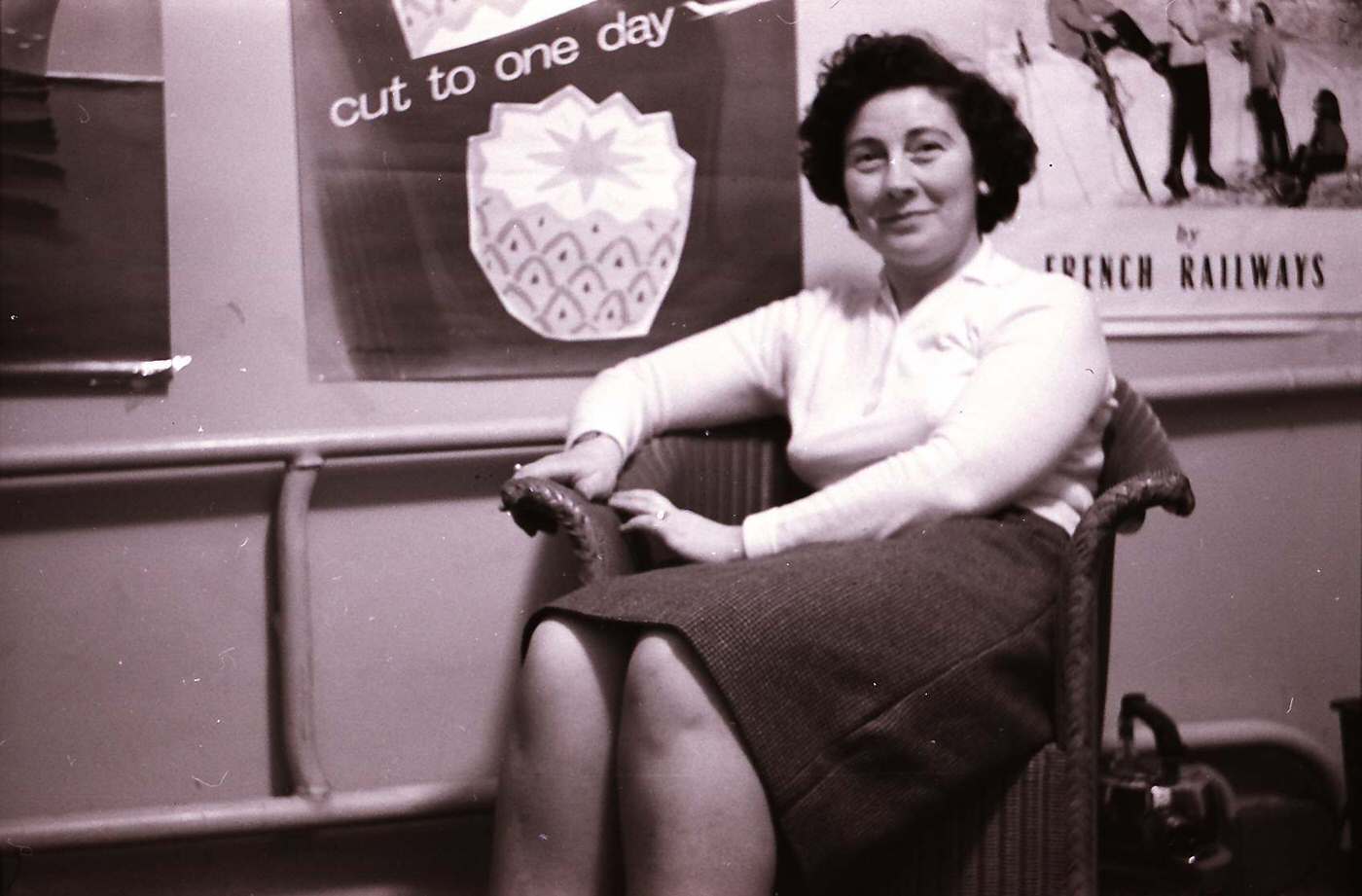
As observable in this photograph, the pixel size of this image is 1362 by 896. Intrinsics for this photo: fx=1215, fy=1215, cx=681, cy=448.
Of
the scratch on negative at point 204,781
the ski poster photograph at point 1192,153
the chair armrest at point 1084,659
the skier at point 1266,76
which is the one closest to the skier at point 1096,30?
the ski poster photograph at point 1192,153

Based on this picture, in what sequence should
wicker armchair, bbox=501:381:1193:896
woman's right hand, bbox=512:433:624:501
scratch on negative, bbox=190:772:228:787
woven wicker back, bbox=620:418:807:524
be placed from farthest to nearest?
scratch on negative, bbox=190:772:228:787 < woven wicker back, bbox=620:418:807:524 < woman's right hand, bbox=512:433:624:501 < wicker armchair, bbox=501:381:1193:896

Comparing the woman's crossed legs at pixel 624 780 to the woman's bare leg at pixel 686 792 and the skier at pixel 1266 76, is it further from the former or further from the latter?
the skier at pixel 1266 76

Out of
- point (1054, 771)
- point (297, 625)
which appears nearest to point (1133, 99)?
point (1054, 771)

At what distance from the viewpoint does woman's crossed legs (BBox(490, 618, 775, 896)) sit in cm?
93

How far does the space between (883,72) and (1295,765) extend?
1.14 m

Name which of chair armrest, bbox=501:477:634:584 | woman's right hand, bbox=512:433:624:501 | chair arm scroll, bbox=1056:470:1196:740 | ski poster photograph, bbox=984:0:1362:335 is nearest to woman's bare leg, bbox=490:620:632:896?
chair armrest, bbox=501:477:634:584

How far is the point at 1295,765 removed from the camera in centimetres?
173

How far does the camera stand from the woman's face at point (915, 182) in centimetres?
134

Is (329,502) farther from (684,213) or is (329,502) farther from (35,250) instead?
(684,213)

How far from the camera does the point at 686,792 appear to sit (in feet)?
3.07

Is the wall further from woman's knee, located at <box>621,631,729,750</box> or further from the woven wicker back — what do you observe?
woman's knee, located at <box>621,631,729,750</box>

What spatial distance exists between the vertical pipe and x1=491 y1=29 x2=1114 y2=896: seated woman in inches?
14.9

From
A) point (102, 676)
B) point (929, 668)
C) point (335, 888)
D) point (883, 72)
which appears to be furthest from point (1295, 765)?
point (102, 676)

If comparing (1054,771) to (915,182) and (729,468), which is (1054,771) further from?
(915,182)
